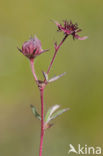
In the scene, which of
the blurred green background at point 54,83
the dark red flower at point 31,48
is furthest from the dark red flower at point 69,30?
the blurred green background at point 54,83

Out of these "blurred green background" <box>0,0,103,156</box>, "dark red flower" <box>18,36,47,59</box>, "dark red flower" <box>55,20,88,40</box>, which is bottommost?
"dark red flower" <box>18,36,47,59</box>

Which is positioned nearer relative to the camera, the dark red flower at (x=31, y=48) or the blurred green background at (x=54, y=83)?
the dark red flower at (x=31, y=48)

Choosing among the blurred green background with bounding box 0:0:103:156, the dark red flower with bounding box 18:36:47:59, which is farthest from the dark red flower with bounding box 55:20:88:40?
the blurred green background with bounding box 0:0:103:156

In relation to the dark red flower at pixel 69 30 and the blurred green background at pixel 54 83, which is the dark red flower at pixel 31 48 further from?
the blurred green background at pixel 54 83

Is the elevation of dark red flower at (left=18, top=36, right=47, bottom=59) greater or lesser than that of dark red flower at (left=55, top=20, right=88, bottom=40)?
lesser

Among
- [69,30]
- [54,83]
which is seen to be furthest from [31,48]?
[54,83]

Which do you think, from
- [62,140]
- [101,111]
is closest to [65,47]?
[101,111]

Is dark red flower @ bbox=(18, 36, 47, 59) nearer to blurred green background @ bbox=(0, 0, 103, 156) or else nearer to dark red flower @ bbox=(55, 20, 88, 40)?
dark red flower @ bbox=(55, 20, 88, 40)

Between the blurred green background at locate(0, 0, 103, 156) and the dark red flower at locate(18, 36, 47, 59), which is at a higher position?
the blurred green background at locate(0, 0, 103, 156)

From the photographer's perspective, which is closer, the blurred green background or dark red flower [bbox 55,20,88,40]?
dark red flower [bbox 55,20,88,40]
